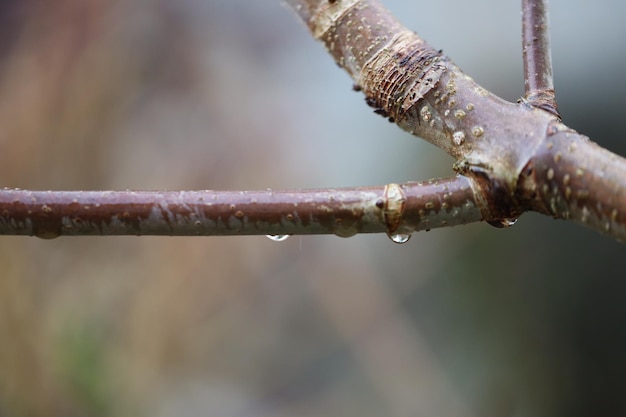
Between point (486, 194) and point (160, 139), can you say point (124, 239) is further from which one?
point (486, 194)

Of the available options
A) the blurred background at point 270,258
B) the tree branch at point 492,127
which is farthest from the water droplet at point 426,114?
the blurred background at point 270,258

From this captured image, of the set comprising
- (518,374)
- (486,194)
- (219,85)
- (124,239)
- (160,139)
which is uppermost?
(486,194)

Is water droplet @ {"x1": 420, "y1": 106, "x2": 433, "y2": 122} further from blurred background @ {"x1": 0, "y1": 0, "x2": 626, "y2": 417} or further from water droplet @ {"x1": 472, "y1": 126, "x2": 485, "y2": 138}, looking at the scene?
blurred background @ {"x1": 0, "y1": 0, "x2": 626, "y2": 417}

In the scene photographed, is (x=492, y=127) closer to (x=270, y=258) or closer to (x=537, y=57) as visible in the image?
(x=537, y=57)

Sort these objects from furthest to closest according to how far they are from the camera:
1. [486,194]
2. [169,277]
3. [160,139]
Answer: [160,139] < [169,277] < [486,194]

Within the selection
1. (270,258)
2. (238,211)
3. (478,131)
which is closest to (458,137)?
(478,131)

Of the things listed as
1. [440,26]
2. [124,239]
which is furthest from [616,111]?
[124,239]

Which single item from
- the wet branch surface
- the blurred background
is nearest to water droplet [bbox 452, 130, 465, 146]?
the wet branch surface
